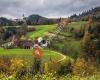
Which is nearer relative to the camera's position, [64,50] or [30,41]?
[64,50]

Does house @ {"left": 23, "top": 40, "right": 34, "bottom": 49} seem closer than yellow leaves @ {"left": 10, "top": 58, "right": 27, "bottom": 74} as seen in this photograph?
No

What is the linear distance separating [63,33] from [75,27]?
10.8m

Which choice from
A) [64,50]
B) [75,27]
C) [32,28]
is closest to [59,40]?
[64,50]

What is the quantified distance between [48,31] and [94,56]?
31946 millimetres

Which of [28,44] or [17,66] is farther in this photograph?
[28,44]

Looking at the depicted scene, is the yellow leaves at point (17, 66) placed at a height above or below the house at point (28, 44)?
above

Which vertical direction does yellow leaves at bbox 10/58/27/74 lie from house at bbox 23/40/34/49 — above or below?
above

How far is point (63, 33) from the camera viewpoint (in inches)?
4988

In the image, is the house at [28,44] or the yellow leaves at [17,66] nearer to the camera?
the yellow leaves at [17,66]

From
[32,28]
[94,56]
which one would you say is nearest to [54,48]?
[94,56]

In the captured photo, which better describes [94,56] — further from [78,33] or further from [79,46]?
[78,33]

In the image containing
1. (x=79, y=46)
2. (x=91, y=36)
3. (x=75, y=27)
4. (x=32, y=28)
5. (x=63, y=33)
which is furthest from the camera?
(x=32, y=28)

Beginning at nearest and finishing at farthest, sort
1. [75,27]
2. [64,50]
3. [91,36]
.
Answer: [64,50] < [91,36] < [75,27]

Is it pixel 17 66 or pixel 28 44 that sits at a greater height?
pixel 17 66
